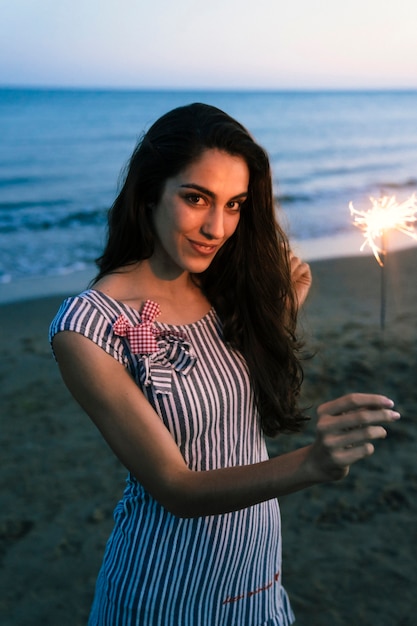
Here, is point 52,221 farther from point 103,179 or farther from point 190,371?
point 190,371

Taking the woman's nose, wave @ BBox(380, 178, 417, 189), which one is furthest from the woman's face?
wave @ BBox(380, 178, 417, 189)

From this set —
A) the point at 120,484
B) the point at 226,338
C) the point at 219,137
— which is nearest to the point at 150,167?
the point at 219,137

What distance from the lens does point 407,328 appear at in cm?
866

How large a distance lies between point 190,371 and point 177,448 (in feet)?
0.92

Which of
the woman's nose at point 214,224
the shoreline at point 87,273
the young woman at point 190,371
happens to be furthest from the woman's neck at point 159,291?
the shoreline at point 87,273

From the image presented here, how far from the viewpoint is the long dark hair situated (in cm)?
216

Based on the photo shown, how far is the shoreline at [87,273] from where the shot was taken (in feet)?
37.2

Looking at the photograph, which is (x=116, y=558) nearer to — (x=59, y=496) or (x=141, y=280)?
(x=141, y=280)

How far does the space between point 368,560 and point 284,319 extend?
258cm

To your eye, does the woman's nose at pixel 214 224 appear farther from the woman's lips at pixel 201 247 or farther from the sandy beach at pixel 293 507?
the sandy beach at pixel 293 507

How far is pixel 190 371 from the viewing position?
205cm

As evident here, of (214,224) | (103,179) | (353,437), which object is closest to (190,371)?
(214,224)

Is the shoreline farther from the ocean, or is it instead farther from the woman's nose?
the woman's nose

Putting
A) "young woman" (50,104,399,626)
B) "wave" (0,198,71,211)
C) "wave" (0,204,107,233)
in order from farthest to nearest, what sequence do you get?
"wave" (0,198,71,211)
"wave" (0,204,107,233)
"young woman" (50,104,399,626)
